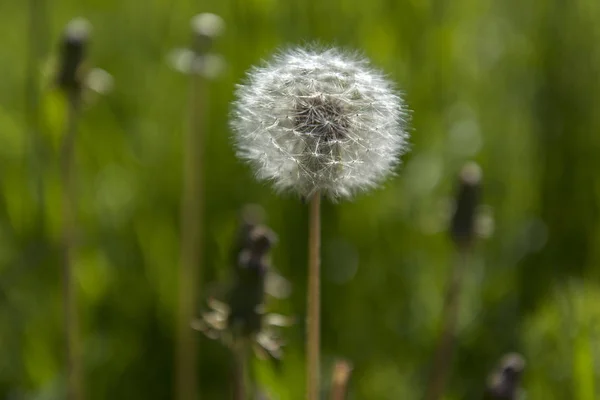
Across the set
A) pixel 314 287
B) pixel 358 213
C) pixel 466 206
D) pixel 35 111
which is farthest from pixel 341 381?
pixel 35 111

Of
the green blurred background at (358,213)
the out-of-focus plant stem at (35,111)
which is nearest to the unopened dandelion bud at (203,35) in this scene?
the green blurred background at (358,213)

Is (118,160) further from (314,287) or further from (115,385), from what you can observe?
(314,287)

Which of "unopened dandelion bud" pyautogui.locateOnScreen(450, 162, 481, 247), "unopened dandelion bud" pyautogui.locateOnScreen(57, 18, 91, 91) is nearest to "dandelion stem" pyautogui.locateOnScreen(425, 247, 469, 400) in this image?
"unopened dandelion bud" pyautogui.locateOnScreen(450, 162, 481, 247)

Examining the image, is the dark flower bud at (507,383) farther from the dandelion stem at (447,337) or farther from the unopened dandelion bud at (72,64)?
the unopened dandelion bud at (72,64)

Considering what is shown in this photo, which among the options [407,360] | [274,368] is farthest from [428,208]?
[274,368]

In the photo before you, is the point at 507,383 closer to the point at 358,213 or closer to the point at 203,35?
the point at 203,35

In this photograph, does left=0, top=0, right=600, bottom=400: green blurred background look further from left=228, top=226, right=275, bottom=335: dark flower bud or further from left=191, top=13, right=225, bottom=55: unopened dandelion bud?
left=228, top=226, right=275, bottom=335: dark flower bud

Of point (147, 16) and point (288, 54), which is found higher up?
point (147, 16)
